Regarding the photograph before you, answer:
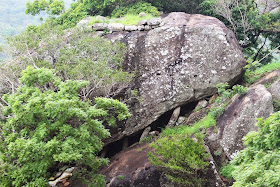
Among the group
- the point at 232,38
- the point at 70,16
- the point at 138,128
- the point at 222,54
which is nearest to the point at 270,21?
the point at 232,38

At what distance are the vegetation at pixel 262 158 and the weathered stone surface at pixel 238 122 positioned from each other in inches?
188

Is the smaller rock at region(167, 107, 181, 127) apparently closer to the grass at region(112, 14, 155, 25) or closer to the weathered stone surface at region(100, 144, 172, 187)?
the weathered stone surface at region(100, 144, 172, 187)

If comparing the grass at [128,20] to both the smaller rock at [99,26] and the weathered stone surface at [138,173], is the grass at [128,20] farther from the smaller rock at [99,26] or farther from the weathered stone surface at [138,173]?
the weathered stone surface at [138,173]

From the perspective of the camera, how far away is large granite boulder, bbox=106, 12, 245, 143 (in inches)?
597

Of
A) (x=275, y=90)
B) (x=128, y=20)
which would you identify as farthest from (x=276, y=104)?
(x=128, y=20)

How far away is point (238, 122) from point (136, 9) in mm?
11419

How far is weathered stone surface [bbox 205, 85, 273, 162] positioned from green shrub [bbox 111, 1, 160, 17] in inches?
369

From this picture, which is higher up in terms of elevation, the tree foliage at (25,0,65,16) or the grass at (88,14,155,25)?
the tree foliage at (25,0,65,16)

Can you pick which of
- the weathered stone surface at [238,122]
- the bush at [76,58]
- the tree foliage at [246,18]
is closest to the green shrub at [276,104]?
the weathered stone surface at [238,122]

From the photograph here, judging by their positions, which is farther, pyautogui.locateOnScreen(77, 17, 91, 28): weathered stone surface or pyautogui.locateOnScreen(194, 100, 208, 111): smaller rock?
pyautogui.locateOnScreen(77, 17, 91, 28): weathered stone surface

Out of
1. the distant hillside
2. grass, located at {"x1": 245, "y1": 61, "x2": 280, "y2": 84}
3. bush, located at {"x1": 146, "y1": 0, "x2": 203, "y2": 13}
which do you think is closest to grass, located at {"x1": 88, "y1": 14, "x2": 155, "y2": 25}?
bush, located at {"x1": 146, "y1": 0, "x2": 203, "y2": 13}

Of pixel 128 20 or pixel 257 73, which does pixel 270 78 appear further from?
pixel 128 20

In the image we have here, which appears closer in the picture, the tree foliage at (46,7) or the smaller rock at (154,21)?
the smaller rock at (154,21)

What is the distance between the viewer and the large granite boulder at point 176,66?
1517cm
